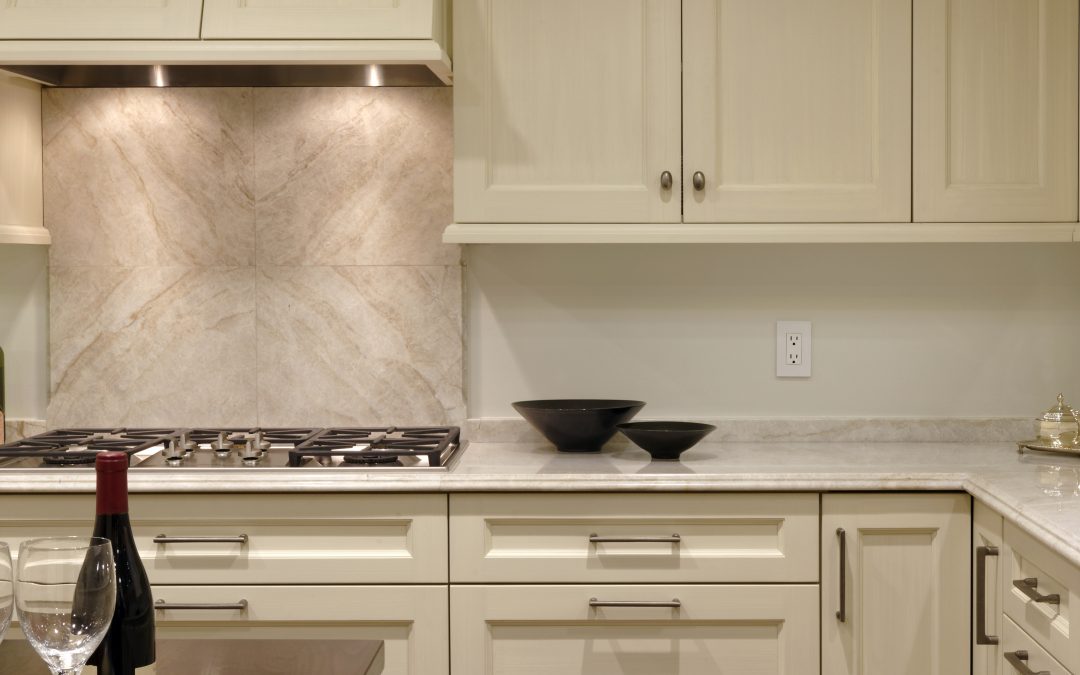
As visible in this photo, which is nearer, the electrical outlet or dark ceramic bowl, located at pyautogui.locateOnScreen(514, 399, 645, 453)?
dark ceramic bowl, located at pyautogui.locateOnScreen(514, 399, 645, 453)

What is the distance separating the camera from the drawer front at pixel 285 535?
2070 mm

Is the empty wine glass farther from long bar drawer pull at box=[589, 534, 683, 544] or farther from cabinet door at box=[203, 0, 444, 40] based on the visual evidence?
cabinet door at box=[203, 0, 444, 40]

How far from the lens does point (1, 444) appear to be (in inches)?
97.5

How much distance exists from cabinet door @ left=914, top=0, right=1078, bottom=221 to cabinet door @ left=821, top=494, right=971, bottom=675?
2.30 feet

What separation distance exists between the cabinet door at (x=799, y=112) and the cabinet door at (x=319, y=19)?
24.0 inches

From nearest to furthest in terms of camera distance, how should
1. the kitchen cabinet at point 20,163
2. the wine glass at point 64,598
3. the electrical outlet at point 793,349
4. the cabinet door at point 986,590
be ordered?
the wine glass at point 64,598 → the cabinet door at point 986,590 → the kitchen cabinet at point 20,163 → the electrical outlet at point 793,349

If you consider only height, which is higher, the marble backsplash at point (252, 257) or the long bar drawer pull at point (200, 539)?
the marble backsplash at point (252, 257)

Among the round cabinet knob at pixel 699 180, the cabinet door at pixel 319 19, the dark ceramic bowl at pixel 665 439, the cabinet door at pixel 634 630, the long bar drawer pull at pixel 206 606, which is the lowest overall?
the cabinet door at pixel 634 630

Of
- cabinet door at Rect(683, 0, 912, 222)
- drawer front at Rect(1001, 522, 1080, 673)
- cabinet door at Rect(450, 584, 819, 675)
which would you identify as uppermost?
cabinet door at Rect(683, 0, 912, 222)

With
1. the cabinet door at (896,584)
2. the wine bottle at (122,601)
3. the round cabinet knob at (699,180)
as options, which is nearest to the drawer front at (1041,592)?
the cabinet door at (896,584)

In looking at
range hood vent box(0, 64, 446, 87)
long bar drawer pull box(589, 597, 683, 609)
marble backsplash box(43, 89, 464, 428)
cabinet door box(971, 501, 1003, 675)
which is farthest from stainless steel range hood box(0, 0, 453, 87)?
cabinet door box(971, 501, 1003, 675)

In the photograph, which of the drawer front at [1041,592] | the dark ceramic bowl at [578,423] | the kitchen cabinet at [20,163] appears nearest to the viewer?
the drawer front at [1041,592]

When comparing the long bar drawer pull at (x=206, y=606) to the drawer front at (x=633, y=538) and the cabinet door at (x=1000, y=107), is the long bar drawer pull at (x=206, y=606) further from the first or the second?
the cabinet door at (x=1000, y=107)

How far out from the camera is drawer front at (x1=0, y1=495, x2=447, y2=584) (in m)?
2.07
